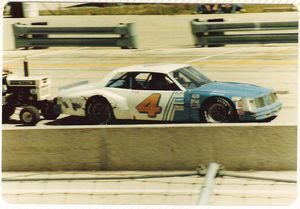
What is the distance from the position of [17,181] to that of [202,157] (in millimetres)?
2708

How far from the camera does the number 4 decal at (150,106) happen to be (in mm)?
9711

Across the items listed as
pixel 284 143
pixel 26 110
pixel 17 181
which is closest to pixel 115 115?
pixel 26 110

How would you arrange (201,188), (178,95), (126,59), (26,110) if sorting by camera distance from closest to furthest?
(201,188) < (178,95) < (26,110) < (126,59)

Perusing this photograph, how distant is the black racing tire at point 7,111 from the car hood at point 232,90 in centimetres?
398

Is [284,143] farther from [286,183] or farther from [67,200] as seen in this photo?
[67,200]

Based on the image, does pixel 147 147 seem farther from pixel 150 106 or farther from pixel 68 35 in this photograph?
pixel 68 35

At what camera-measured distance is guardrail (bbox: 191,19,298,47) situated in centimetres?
1344

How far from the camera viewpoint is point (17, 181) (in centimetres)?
770

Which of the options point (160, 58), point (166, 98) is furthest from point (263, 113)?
point (160, 58)

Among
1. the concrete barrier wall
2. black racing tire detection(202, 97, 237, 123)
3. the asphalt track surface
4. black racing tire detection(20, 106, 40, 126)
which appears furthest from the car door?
the asphalt track surface

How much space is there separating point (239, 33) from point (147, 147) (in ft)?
24.6

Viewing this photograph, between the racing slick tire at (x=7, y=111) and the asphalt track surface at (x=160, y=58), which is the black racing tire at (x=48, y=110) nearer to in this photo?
the racing slick tire at (x=7, y=111)

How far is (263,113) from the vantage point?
30.8ft

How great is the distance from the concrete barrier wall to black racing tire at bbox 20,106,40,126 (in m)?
2.61
